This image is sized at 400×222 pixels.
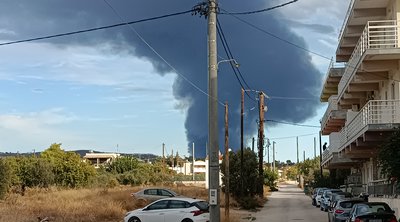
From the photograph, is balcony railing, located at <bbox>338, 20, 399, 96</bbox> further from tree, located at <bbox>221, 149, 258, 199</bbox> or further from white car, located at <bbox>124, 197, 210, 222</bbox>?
tree, located at <bbox>221, 149, 258, 199</bbox>

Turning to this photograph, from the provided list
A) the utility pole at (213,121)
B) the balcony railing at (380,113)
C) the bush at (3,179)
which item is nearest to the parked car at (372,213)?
the utility pole at (213,121)

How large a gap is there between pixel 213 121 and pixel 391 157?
757cm

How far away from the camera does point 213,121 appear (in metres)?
17.0

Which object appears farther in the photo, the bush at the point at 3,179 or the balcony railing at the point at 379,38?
the bush at the point at 3,179

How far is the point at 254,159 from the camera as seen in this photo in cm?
5850

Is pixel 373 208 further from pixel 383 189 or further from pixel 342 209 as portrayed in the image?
pixel 383 189

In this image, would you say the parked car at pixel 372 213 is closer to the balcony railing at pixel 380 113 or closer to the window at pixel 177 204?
the window at pixel 177 204

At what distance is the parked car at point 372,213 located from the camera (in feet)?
59.3

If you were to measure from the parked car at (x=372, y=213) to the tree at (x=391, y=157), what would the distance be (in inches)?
75.9

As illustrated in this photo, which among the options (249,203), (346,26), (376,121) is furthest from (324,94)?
(376,121)

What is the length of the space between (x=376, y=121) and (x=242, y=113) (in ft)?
53.3

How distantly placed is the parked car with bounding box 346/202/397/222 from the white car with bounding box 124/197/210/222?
6.91 m

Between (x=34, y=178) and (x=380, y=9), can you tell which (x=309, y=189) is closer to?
(x=34, y=178)

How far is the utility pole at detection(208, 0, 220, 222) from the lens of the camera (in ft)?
55.0
